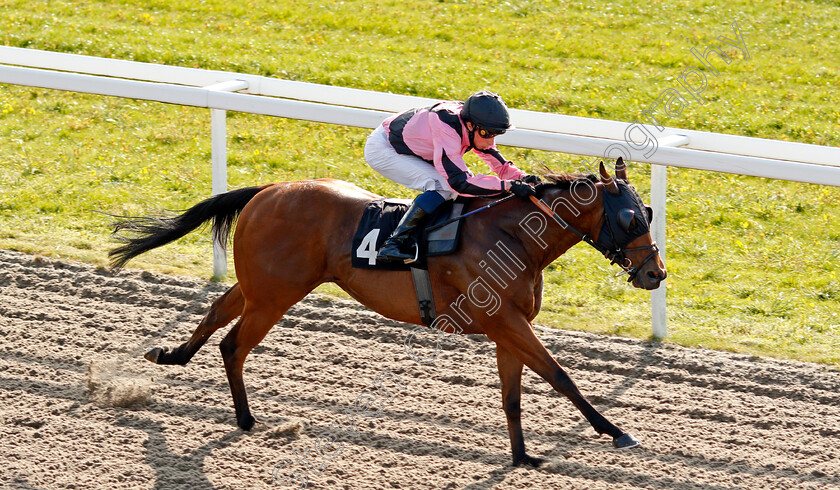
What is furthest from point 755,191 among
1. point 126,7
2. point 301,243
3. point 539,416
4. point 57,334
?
point 126,7

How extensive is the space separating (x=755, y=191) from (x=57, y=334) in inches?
230

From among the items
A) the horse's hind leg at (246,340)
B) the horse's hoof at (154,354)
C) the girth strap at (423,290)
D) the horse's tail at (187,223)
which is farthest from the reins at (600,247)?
the horse's hoof at (154,354)

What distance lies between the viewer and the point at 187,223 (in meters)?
5.44

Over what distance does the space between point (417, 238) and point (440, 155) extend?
1.36 feet

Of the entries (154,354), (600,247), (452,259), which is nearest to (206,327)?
(154,354)

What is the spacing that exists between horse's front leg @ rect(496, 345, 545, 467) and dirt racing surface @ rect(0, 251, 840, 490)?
67mm

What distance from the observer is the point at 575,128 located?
7.13m

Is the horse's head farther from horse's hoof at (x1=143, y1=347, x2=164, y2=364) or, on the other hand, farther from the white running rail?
horse's hoof at (x1=143, y1=347, x2=164, y2=364)

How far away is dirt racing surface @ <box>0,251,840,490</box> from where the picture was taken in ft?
15.0

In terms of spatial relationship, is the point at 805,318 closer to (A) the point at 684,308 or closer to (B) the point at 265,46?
(A) the point at 684,308

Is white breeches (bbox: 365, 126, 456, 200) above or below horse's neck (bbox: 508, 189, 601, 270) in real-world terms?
above

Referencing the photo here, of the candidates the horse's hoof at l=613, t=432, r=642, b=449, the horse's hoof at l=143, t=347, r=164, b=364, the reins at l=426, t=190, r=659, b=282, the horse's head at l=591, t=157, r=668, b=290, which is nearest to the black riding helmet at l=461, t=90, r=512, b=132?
the reins at l=426, t=190, r=659, b=282

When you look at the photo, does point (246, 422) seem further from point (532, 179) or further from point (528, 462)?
point (532, 179)

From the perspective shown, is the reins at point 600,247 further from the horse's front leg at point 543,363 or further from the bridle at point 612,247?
the horse's front leg at point 543,363
